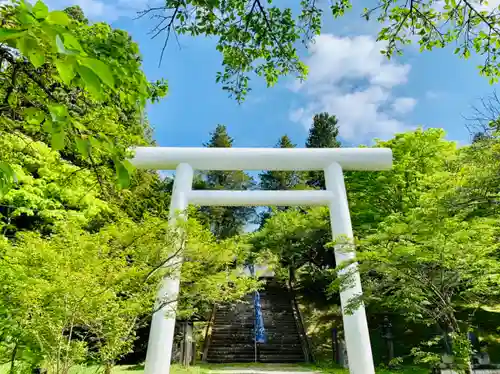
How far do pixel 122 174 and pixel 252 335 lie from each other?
511 inches

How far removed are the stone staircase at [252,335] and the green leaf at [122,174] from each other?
10.0 m

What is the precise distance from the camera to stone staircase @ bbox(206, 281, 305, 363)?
1168cm

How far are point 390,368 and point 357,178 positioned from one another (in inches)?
242

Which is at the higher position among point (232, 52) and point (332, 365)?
point (232, 52)

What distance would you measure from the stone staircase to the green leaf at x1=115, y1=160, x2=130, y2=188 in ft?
32.9

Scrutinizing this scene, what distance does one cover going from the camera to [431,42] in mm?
3055

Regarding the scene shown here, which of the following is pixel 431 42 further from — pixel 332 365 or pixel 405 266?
pixel 332 365

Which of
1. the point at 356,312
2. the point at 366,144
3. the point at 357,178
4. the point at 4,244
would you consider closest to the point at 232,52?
the point at 4,244

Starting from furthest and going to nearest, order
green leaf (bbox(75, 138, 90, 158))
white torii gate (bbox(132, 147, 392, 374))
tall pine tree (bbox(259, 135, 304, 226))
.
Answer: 1. tall pine tree (bbox(259, 135, 304, 226))
2. white torii gate (bbox(132, 147, 392, 374))
3. green leaf (bbox(75, 138, 90, 158))

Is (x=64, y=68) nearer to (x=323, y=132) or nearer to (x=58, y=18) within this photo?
(x=58, y=18)

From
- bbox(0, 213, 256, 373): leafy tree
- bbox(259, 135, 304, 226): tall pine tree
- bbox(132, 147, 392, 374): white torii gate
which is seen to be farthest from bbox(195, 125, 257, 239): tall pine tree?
bbox(0, 213, 256, 373): leafy tree

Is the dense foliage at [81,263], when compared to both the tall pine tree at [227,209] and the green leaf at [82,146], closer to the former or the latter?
the green leaf at [82,146]

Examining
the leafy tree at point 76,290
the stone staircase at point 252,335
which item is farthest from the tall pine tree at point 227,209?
the leafy tree at point 76,290

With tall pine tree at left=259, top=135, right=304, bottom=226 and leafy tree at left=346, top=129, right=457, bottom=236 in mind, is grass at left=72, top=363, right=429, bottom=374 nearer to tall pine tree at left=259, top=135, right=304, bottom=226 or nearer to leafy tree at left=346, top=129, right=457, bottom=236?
leafy tree at left=346, top=129, right=457, bottom=236
